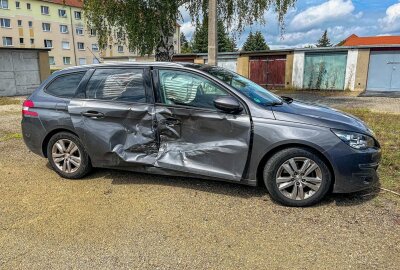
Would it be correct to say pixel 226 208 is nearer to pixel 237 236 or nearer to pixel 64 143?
pixel 237 236

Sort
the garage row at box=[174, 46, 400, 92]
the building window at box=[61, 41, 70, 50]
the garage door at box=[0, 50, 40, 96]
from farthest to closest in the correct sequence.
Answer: the building window at box=[61, 41, 70, 50] → the garage row at box=[174, 46, 400, 92] → the garage door at box=[0, 50, 40, 96]

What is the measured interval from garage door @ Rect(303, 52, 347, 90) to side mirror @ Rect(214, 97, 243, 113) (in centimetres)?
1933

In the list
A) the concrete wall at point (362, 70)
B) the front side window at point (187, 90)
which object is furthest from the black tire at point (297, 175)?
the concrete wall at point (362, 70)

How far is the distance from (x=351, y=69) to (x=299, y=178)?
759 inches

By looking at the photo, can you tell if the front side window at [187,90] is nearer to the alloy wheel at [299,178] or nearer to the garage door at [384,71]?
the alloy wheel at [299,178]

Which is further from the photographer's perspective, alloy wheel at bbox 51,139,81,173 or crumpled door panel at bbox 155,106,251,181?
alloy wheel at bbox 51,139,81,173

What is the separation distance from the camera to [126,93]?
4.39m

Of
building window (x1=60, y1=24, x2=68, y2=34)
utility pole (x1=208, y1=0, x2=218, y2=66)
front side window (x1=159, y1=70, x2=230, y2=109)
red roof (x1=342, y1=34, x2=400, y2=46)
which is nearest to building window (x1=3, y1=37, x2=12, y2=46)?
building window (x1=60, y1=24, x2=68, y2=34)

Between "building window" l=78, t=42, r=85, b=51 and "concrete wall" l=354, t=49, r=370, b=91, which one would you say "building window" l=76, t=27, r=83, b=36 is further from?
"concrete wall" l=354, t=49, r=370, b=91

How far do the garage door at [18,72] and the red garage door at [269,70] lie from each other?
586 inches

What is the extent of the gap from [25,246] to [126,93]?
7.10 ft

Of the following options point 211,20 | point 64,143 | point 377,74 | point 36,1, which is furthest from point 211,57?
point 36,1

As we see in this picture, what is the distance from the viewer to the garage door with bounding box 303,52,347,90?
20828 mm

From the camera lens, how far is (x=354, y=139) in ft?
11.8
